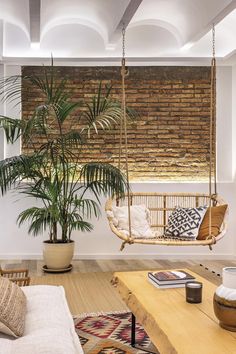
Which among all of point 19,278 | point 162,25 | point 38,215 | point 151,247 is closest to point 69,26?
point 162,25

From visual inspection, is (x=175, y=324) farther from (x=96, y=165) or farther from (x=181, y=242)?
(x=96, y=165)

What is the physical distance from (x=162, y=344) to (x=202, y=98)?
184 inches

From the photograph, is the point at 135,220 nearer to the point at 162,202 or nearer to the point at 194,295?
the point at 162,202

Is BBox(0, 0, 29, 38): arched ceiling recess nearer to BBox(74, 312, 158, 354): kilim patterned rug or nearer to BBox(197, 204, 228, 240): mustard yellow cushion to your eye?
BBox(197, 204, 228, 240): mustard yellow cushion

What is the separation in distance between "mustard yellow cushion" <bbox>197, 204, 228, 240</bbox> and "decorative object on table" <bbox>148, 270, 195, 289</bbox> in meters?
1.92

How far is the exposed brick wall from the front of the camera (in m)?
6.17

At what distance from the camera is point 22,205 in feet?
19.4

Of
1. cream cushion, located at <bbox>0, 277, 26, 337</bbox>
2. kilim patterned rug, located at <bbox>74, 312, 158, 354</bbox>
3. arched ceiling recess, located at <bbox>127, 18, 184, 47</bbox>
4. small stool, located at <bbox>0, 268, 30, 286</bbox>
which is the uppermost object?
arched ceiling recess, located at <bbox>127, 18, 184, 47</bbox>

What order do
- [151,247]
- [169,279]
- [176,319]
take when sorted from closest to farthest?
[176,319], [169,279], [151,247]

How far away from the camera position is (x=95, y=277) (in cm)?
489

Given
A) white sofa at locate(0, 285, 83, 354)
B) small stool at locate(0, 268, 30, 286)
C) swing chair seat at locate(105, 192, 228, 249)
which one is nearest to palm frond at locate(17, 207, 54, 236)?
swing chair seat at locate(105, 192, 228, 249)

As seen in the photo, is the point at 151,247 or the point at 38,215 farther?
the point at 151,247

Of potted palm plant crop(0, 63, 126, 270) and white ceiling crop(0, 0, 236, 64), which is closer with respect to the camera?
potted palm plant crop(0, 63, 126, 270)

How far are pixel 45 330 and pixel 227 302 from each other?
79cm
